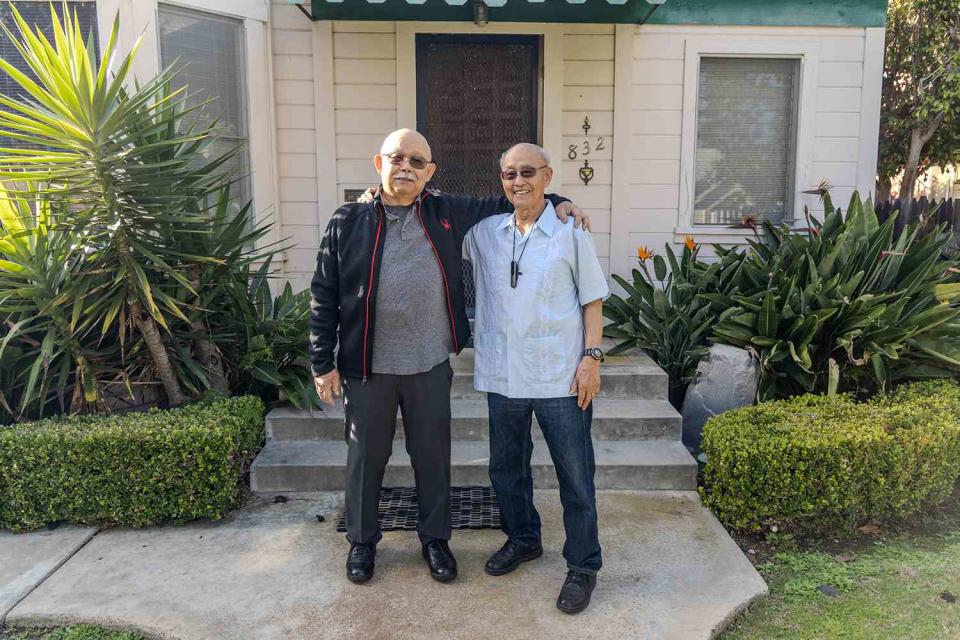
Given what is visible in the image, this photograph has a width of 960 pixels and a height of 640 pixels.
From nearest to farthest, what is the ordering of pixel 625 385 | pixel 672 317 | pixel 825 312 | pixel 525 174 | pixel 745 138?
pixel 525 174
pixel 825 312
pixel 625 385
pixel 672 317
pixel 745 138

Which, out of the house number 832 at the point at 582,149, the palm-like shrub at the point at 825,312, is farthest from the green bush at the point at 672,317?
the house number 832 at the point at 582,149

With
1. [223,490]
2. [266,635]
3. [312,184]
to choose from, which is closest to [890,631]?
[266,635]

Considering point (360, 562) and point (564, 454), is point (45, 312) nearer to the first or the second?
point (360, 562)

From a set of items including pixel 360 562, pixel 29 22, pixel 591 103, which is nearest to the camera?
pixel 360 562

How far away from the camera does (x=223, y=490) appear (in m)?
3.77

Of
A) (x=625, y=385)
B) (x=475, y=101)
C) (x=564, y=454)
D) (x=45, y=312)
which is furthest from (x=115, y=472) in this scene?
(x=475, y=101)

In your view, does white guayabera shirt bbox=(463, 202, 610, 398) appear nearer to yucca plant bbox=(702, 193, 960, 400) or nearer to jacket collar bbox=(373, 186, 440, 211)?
jacket collar bbox=(373, 186, 440, 211)

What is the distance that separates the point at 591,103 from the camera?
604 centimetres

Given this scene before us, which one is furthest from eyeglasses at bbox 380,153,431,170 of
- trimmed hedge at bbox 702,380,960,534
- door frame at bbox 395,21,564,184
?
door frame at bbox 395,21,564,184

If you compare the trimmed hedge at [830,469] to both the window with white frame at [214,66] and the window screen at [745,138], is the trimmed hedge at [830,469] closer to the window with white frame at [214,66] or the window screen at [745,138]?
the window screen at [745,138]

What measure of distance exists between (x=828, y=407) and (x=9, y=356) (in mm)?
4437

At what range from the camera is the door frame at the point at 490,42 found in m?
5.95

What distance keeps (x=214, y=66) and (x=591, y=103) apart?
2.91m

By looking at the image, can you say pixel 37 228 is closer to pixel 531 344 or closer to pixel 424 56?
pixel 531 344
